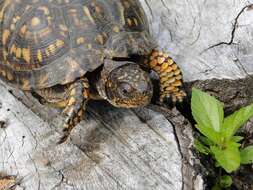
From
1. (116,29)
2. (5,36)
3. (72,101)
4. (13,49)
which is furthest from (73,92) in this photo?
(5,36)

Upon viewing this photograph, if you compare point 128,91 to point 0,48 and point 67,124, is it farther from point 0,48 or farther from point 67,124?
point 0,48

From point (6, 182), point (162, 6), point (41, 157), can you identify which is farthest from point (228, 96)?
point (6, 182)

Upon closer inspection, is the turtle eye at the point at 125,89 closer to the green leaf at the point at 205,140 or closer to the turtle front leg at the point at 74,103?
the turtle front leg at the point at 74,103

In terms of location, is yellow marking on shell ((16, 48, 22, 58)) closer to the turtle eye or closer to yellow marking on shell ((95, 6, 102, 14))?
yellow marking on shell ((95, 6, 102, 14))

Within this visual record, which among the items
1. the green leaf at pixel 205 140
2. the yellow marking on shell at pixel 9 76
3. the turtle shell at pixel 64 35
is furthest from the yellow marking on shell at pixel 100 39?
the green leaf at pixel 205 140

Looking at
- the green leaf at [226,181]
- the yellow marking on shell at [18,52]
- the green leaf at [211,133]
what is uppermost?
the yellow marking on shell at [18,52]

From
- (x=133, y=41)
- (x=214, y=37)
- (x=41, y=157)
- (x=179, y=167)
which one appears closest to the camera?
(x=179, y=167)
